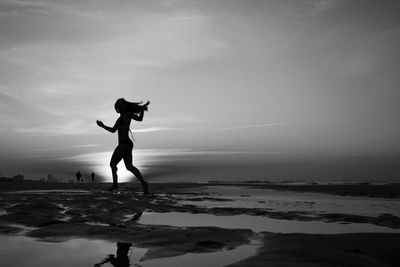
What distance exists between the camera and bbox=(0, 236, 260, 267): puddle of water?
2597 millimetres

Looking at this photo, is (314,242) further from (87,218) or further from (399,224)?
(87,218)

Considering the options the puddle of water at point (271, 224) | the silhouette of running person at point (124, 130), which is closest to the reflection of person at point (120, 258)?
the puddle of water at point (271, 224)

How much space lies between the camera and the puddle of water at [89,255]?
2597 mm

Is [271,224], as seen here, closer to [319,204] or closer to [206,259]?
[206,259]

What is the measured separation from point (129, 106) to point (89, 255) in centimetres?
854

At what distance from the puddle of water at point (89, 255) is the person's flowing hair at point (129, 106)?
7832 millimetres

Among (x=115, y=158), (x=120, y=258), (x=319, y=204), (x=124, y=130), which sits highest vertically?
(x=124, y=130)

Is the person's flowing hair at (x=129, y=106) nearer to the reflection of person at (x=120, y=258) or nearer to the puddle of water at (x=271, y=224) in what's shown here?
the puddle of water at (x=271, y=224)

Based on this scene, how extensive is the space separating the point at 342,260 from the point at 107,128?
356 inches

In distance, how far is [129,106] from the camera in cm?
1108

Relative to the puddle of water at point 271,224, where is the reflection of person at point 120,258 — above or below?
above

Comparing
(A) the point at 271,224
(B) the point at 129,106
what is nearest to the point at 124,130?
(B) the point at 129,106

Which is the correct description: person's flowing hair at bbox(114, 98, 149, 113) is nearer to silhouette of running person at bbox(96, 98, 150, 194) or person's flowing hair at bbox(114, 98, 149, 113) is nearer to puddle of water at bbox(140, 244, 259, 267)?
silhouette of running person at bbox(96, 98, 150, 194)

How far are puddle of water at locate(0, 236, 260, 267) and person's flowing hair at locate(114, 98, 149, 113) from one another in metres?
7.83
